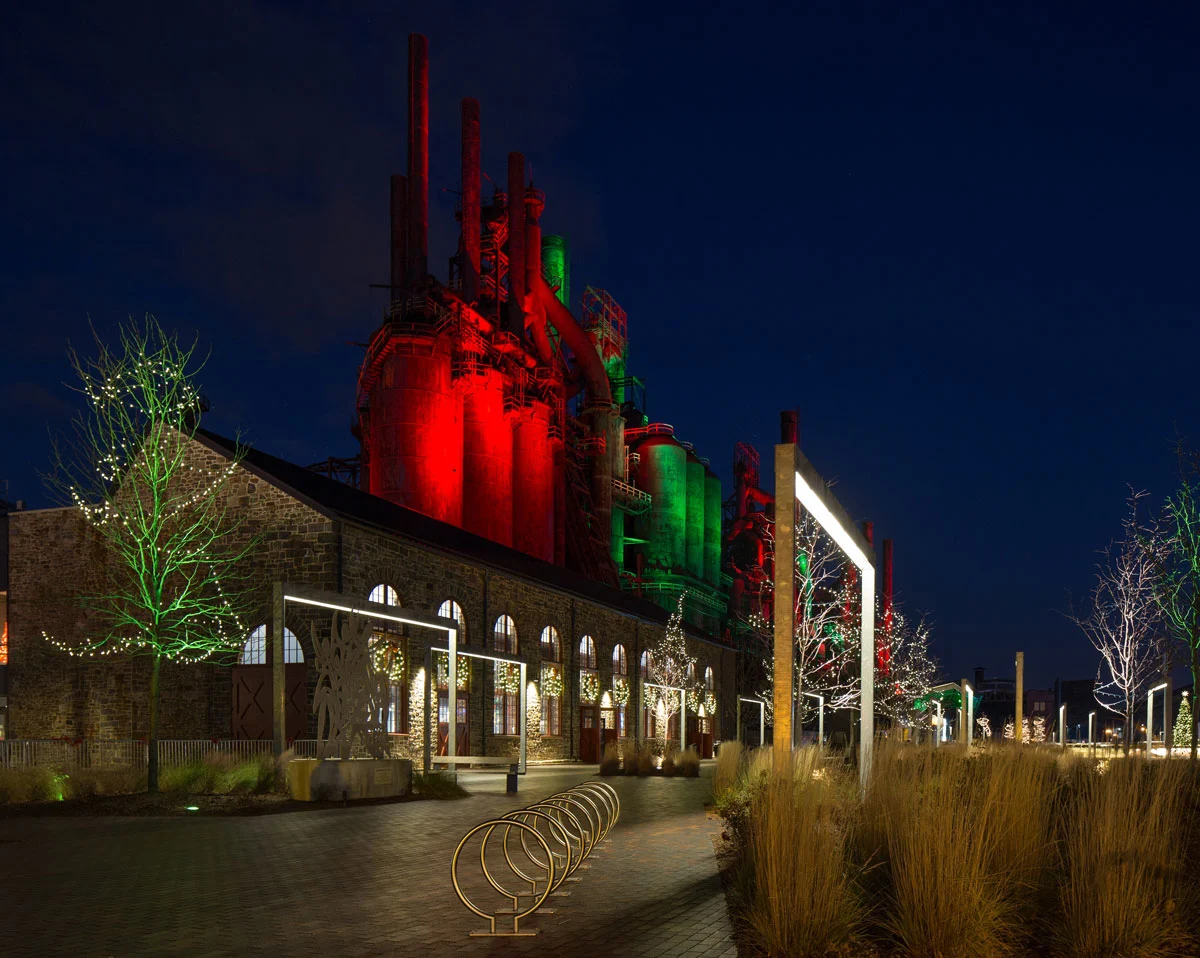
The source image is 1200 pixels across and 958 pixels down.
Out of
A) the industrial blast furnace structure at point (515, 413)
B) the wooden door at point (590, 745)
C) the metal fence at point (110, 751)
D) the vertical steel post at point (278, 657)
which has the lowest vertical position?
the wooden door at point (590, 745)

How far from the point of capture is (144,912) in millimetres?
8195

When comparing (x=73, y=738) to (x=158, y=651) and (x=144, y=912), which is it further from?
(x=144, y=912)

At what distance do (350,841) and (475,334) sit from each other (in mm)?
30332

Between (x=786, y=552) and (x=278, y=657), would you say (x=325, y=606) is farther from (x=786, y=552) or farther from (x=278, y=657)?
(x=786, y=552)

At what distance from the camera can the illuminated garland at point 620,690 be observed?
42656mm

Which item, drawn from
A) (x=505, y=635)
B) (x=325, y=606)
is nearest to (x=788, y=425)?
(x=505, y=635)

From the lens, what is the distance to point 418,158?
133ft

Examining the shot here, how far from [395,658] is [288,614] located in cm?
317

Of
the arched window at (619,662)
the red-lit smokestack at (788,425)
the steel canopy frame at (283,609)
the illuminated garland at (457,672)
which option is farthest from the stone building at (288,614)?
the red-lit smokestack at (788,425)

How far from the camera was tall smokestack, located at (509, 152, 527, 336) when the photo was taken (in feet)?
159

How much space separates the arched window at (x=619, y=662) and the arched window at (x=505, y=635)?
9.29 m

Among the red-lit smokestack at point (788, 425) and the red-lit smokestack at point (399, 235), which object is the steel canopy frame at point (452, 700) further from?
the red-lit smokestack at point (788, 425)

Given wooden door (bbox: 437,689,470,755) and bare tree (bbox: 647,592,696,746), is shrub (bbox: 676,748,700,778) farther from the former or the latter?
bare tree (bbox: 647,592,696,746)

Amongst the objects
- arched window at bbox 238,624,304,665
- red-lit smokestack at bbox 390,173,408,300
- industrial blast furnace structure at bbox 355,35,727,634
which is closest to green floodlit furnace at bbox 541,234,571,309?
industrial blast furnace structure at bbox 355,35,727,634
